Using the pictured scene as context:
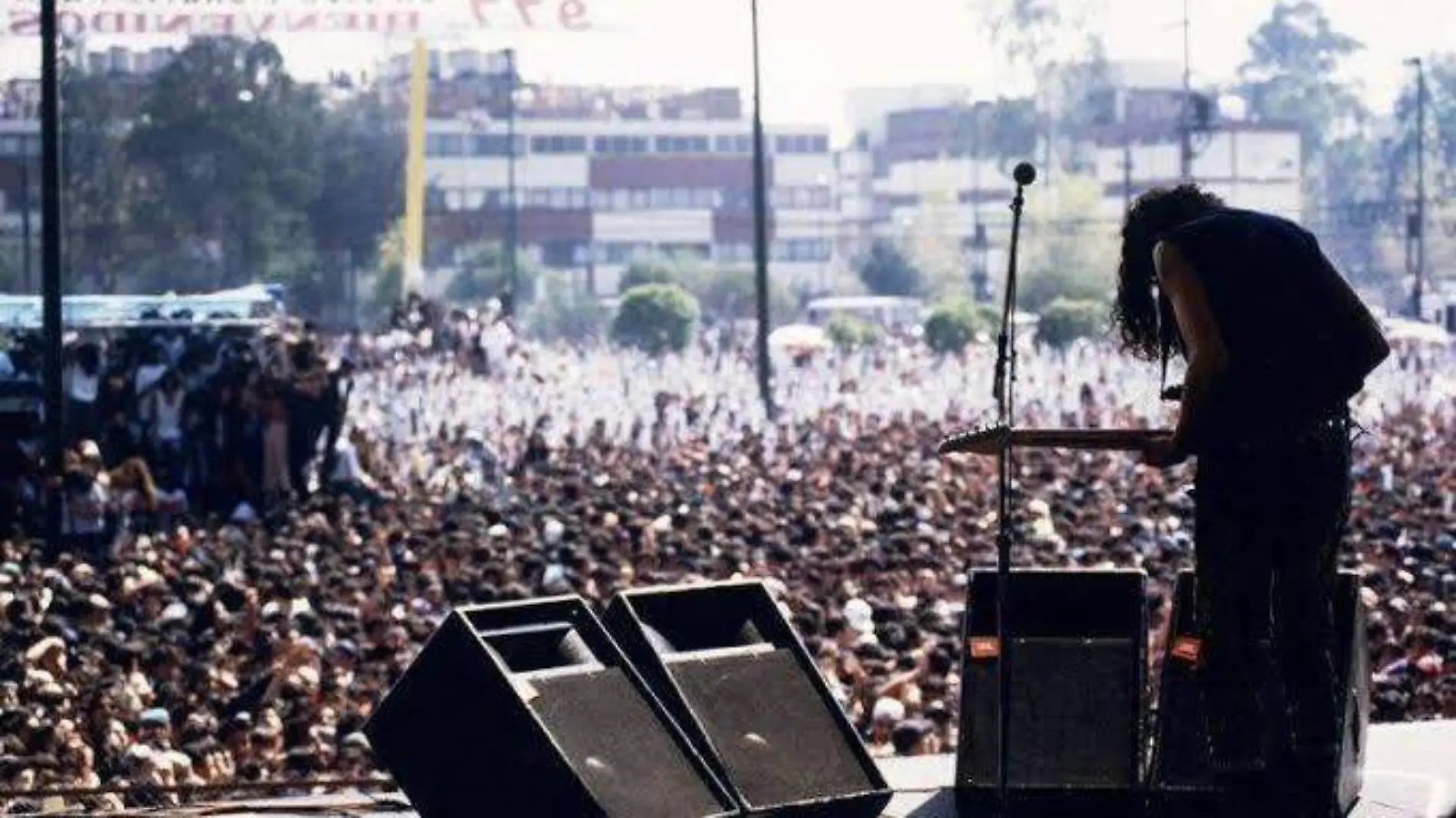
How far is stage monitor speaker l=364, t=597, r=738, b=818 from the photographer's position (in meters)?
7.08

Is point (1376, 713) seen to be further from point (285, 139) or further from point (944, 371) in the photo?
point (285, 139)

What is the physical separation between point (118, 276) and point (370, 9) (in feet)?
22.7

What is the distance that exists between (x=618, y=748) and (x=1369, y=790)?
1674 millimetres

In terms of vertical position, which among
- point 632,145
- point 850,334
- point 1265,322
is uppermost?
point 632,145

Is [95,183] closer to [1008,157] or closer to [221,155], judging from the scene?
[221,155]

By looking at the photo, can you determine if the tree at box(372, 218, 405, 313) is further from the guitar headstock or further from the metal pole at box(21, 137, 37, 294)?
the guitar headstock

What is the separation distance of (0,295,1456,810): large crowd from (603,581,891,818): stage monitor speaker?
1.49 metres

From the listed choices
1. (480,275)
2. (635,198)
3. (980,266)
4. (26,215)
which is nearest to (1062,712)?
(26,215)

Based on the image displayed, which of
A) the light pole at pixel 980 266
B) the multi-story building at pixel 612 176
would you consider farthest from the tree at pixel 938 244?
the multi-story building at pixel 612 176

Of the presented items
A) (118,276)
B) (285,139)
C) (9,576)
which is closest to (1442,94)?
(285,139)

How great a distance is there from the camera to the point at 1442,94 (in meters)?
112

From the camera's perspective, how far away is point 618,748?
286 inches

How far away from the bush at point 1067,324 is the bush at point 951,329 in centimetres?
138

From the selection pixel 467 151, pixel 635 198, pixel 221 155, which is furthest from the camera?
pixel 635 198
